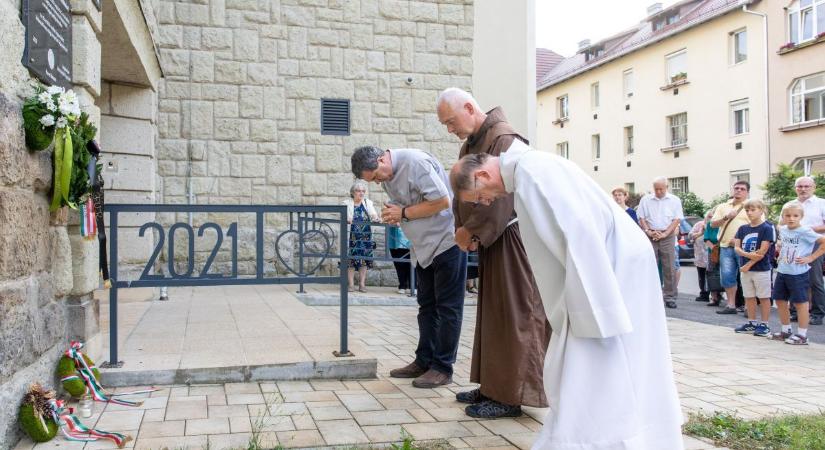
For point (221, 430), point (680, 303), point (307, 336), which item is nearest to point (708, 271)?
point (680, 303)

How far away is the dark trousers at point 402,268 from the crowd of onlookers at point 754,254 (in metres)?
3.30

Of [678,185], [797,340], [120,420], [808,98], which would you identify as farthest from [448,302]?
[678,185]

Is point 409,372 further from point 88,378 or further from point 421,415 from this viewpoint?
point 88,378

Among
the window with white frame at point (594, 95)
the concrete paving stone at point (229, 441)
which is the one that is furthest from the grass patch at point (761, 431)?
the window with white frame at point (594, 95)

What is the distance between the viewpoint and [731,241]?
904cm

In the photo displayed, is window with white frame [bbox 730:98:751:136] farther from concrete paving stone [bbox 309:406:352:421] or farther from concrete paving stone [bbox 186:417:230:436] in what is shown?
concrete paving stone [bbox 186:417:230:436]

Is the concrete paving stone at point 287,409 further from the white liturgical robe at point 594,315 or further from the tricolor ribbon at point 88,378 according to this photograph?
the white liturgical robe at point 594,315

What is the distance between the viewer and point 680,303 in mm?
10898

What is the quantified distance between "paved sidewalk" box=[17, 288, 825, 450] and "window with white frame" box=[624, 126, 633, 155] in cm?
2816

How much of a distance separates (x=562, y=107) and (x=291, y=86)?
30.6 metres

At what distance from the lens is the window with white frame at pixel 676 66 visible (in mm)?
29469

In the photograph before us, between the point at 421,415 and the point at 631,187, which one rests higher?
the point at 631,187

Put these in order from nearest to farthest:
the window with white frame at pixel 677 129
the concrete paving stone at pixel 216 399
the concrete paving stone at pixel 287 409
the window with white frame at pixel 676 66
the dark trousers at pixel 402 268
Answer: the concrete paving stone at pixel 287 409
the concrete paving stone at pixel 216 399
the dark trousers at pixel 402 268
the window with white frame at pixel 676 66
the window with white frame at pixel 677 129

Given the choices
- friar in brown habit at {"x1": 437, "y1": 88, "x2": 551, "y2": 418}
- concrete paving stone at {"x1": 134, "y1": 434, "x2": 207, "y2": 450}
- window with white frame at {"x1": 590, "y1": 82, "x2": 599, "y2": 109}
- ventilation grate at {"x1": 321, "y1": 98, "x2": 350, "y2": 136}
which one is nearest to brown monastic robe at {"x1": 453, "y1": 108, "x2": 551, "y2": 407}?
friar in brown habit at {"x1": 437, "y1": 88, "x2": 551, "y2": 418}
